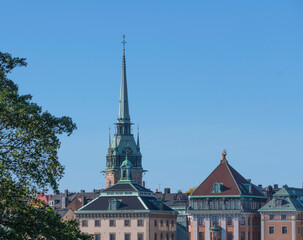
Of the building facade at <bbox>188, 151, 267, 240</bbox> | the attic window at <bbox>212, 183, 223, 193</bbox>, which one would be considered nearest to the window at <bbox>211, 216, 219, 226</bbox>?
the building facade at <bbox>188, 151, 267, 240</bbox>

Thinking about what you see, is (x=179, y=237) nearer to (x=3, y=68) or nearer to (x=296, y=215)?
(x=296, y=215)

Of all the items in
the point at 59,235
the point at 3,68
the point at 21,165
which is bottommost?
the point at 59,235

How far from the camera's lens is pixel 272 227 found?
15512 cm

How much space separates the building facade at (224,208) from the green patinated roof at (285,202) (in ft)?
11.9

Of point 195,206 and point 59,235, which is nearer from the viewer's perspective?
point 59,235

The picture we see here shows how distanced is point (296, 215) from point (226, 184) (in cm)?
1330

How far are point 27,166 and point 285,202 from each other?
110123 millimetres

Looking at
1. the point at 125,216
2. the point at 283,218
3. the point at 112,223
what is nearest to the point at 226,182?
the point at 283,218

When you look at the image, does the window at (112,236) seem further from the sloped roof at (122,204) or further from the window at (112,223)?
the sloped roof at (122,204)

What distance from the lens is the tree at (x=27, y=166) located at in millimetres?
48250

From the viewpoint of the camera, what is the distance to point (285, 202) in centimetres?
15550

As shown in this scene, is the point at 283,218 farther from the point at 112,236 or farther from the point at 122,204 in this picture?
the point at 112,236

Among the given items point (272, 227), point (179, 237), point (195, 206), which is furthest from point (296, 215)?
point (179, 237)

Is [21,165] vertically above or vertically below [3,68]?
below
